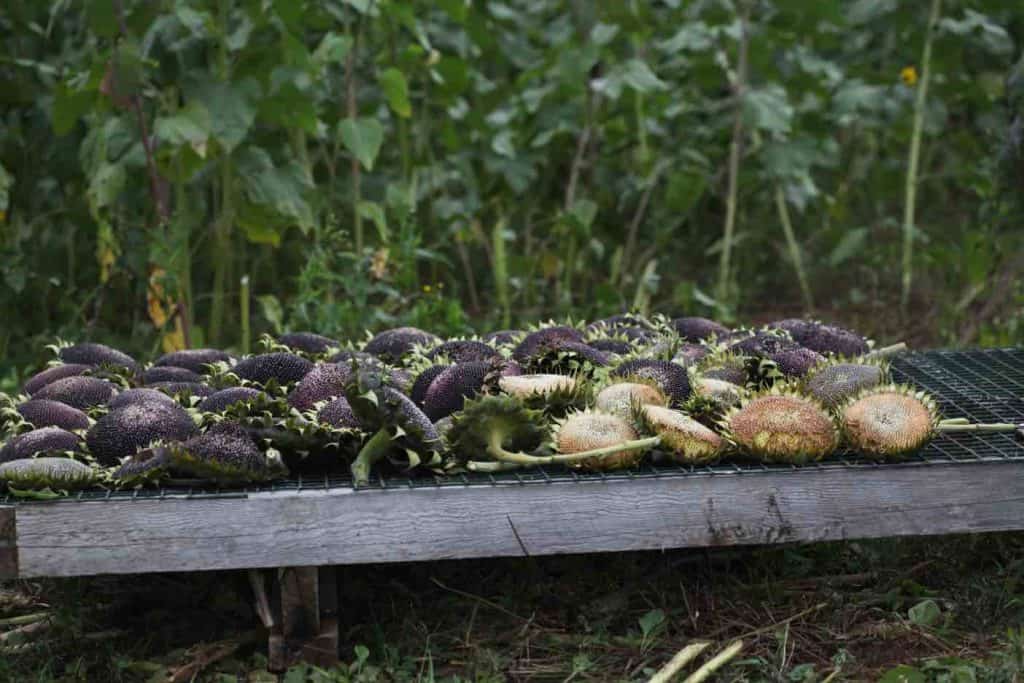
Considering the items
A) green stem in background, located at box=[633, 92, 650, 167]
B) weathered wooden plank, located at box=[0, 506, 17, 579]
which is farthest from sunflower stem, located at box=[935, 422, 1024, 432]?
green stem in background, located at box=[633, 92, 650, 167]

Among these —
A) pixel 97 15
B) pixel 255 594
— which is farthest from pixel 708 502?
pixel 97 15

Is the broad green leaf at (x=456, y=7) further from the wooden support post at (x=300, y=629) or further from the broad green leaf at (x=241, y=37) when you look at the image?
the wooden support post at (x=300, y=629)

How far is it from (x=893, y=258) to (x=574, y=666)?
4.36m

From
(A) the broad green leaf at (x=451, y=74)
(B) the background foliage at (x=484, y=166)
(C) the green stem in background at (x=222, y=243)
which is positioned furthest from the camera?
(A) the broad green leaf at (x=451, y=74)

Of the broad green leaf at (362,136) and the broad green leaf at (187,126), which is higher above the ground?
the broad green leaf at (187,126)

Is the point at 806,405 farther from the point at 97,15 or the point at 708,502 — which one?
the point at 97,15

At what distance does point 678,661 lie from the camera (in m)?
2.76

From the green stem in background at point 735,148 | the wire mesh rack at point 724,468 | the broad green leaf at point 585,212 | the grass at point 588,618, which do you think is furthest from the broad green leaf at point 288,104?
the wire mesh rack at point 724,468

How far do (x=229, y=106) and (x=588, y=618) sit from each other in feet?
8.12

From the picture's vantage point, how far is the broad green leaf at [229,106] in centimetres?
476

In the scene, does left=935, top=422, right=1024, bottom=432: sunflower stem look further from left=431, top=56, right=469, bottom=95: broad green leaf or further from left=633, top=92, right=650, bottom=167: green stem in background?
left=633, top=92, right=650, bottom=167: green stem in background

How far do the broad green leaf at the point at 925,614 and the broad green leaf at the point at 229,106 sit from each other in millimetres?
2734

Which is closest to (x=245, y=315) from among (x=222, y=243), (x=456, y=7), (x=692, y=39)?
(x=222, y=243)

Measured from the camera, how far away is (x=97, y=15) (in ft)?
15.4
